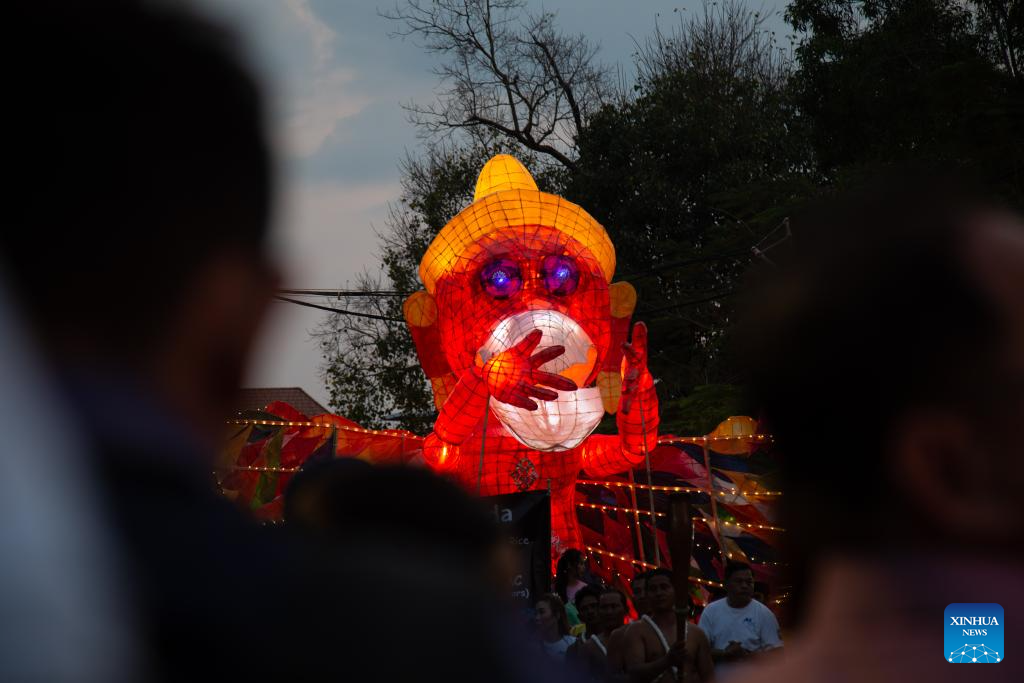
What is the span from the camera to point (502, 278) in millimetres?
8109

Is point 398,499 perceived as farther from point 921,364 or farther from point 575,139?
point 575,139

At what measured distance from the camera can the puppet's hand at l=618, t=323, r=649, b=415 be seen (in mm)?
7469

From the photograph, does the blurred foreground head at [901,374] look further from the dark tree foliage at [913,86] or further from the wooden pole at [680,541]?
the dark tree foliage at [913,86]

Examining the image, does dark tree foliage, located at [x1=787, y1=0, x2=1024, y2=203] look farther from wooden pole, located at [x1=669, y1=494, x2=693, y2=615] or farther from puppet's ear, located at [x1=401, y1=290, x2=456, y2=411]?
wooden pole, located at [x1=669, y1=494, x2=693, y2=615]

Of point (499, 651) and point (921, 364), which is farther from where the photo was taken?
point (921, 364)

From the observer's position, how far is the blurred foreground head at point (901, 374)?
2.96ft

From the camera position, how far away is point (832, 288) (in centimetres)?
96

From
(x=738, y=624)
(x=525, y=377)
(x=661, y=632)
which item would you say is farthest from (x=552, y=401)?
(x=661, y=632)

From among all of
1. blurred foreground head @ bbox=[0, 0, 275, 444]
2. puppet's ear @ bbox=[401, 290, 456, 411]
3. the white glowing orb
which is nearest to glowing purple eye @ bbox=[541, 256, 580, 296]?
the white glowing orb

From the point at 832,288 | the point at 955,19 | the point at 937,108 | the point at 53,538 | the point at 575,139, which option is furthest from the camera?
the point at 575,139

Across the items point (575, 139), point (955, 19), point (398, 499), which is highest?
point (575, 139)

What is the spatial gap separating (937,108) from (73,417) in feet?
42.4

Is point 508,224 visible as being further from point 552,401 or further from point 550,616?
point 550,616

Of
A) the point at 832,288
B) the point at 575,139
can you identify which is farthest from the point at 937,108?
the point at 832,288
